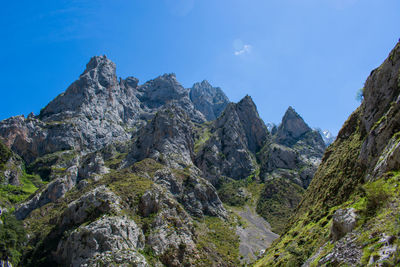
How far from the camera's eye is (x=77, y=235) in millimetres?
59844

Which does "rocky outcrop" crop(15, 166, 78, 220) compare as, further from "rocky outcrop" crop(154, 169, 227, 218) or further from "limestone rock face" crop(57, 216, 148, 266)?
"limestone rock face" crop(57, 216, 148, 266)

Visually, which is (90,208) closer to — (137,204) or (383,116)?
(137,204)

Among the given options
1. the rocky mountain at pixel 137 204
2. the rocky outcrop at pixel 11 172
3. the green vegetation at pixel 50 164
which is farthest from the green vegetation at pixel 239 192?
the rocky outcrop at pixel 11 172

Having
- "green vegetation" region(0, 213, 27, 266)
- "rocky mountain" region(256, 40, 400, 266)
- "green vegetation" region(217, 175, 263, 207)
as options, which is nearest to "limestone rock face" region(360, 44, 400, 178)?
"rocky mountain" region(256, 40, 400, 266)

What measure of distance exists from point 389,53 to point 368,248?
40718mm

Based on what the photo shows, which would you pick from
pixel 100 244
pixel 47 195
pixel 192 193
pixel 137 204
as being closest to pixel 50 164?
pixel 47 195

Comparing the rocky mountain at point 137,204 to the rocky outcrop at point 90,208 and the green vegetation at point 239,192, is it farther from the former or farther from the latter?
the green vegetation at point 239,192

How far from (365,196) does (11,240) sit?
246 ft

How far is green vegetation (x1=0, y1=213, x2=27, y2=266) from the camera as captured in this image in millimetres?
57281

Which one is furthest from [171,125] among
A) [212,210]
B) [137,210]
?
[137,210]

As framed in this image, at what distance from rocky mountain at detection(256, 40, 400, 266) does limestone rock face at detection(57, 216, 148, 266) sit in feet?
110

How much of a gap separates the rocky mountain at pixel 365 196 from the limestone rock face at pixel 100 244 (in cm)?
3354

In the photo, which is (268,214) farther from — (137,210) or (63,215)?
(63,215)

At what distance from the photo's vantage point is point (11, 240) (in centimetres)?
6003
